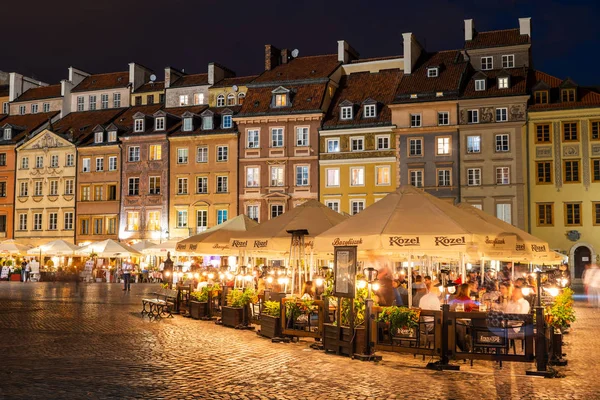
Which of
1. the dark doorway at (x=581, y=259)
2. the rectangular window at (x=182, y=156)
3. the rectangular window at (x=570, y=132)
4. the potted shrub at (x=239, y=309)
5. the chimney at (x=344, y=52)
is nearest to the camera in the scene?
the potted shrub at (x=239, y=309)

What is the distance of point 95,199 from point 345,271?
1885 inches

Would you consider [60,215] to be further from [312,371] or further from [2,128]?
[312,371]

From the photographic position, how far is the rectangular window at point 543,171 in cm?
4759

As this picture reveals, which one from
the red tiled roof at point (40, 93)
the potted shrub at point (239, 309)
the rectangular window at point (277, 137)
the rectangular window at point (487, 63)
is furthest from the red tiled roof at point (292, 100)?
the potted shrub at point (239, 309)

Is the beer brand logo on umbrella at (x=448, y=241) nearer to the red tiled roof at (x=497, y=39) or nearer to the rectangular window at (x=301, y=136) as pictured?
the rectangular window at (x=301, y=136)

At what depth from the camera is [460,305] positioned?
14.5 meters

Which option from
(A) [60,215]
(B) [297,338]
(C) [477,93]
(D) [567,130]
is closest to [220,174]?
(A) [60,215]

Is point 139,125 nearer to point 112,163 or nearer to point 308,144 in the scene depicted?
point 112,163

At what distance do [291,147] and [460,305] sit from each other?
127ft

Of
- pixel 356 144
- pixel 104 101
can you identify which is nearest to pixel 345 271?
pixel 356 144

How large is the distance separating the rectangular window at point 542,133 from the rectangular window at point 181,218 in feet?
80.2

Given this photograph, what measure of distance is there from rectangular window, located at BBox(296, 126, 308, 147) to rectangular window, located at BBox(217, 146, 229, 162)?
5428mm

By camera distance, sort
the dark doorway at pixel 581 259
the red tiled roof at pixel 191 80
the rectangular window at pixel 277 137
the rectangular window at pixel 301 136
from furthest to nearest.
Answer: the red tiled roof at pixel 191 80 → the rectangular window at pixel 277 137 → the rectangular window at pixel 301 136 → the dark doorway at pixel 581 259

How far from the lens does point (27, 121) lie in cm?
6488
